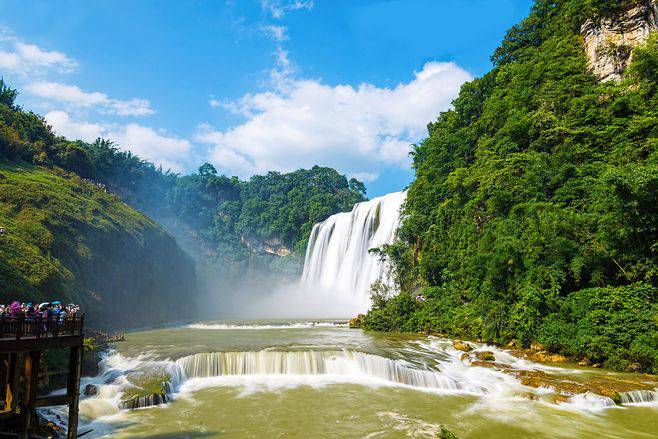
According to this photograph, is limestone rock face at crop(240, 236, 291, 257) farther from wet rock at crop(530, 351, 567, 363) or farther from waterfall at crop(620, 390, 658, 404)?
waterfall at crop(620, 390, 658, 404)

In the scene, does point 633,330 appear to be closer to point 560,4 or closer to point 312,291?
point 560,4

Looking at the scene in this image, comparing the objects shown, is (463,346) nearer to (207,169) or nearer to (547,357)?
(547,357)

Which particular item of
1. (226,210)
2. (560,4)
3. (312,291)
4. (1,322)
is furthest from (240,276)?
(1,322)

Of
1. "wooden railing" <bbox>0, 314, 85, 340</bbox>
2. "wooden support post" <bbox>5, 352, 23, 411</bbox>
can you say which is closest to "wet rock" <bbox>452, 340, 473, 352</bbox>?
"wooden railing" <bbox>0, 314, 85, 340</bbox>

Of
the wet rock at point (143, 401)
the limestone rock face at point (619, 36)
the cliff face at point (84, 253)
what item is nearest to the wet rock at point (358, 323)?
the cliff face at point (84, 253)

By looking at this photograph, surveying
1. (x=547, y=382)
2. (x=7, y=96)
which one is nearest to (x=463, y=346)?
(x=547, y=382)
